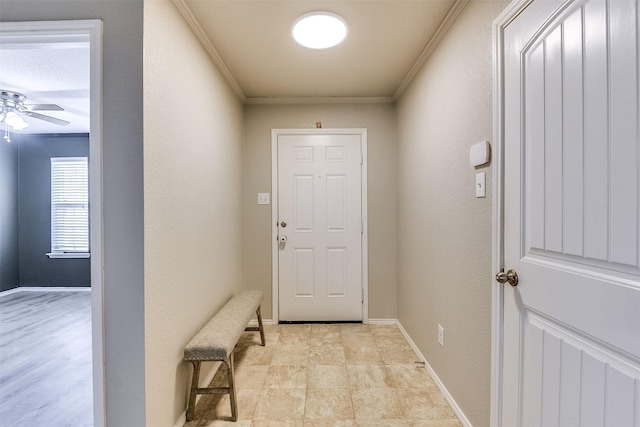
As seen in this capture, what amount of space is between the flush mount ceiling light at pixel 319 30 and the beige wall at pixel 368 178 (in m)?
1.10

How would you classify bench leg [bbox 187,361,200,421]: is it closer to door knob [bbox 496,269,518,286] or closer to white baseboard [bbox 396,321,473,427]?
white baseboard [bbox 396,321,473,427]

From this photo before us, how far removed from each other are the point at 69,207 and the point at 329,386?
195 inches

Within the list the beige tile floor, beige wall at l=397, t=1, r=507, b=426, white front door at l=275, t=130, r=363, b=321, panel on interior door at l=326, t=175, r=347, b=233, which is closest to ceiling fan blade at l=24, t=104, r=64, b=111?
white front door at l=275, t=130, r=363, b=321

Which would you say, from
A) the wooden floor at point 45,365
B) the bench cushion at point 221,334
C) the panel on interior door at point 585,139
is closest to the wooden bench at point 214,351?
the bench cushion at point 221,334

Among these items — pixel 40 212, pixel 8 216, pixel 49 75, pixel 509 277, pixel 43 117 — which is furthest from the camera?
pixel 40 212

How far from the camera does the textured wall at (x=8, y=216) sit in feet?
13.9

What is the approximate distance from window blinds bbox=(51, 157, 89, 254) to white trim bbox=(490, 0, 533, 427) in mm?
5504

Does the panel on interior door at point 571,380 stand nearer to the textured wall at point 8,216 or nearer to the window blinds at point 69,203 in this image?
the window blinds at point 69,203

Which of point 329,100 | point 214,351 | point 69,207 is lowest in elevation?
point 214,351

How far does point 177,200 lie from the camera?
61.7 inches

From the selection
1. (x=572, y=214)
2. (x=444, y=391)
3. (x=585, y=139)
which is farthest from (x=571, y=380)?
(x=444, y=391)

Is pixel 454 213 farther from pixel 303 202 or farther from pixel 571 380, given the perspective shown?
pixel 303 202

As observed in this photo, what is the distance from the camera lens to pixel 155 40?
4.46 ft

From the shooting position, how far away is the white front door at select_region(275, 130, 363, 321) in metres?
3.00
